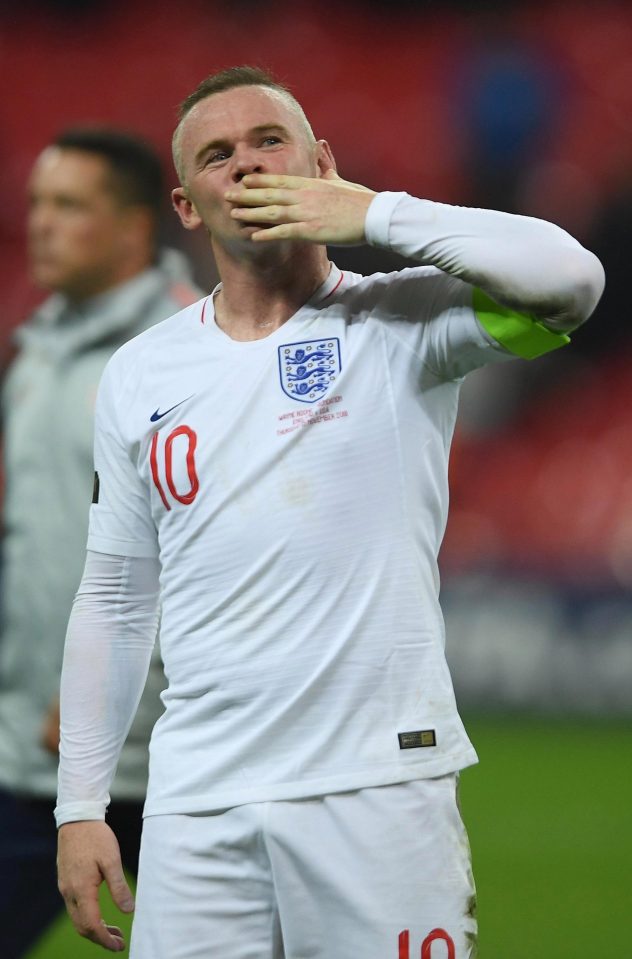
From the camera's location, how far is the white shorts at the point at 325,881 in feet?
6.97

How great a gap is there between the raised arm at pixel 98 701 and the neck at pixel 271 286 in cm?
46

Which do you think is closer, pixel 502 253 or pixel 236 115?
pixel 502 253

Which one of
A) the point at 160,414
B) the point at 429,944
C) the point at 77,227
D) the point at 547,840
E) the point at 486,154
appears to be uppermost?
the point at 486,154

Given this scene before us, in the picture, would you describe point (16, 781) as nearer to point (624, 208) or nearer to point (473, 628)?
point (473, 628)

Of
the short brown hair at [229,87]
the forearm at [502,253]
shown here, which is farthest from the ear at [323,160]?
the forearm at [502,253]

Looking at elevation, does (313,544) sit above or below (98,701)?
above

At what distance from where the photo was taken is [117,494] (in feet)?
8.09

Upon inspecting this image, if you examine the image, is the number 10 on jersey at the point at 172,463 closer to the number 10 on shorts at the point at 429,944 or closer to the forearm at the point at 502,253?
the forearm at the point at 502,253

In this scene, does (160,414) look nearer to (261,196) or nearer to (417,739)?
(261,196)

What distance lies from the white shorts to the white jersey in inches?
1.6

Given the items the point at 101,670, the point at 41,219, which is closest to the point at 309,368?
the point at 101,670

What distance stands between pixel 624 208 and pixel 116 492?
8.13 metres

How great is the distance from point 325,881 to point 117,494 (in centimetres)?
76

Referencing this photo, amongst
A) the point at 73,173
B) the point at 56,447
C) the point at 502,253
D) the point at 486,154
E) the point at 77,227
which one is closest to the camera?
the point at 502,253
